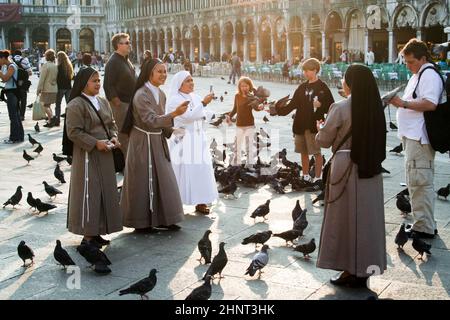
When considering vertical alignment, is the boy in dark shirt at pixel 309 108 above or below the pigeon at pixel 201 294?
above

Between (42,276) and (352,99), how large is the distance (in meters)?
2.79

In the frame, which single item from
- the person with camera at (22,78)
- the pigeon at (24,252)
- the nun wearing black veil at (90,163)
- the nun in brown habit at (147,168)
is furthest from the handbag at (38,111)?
the pigeon at (24,252)

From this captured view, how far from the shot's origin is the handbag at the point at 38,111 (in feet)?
48.7

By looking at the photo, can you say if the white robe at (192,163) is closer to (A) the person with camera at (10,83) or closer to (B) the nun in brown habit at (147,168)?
(B) the nun in brown habit at (147,168)

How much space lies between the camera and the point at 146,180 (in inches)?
240

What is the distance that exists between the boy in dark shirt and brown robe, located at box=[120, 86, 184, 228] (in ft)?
6.95

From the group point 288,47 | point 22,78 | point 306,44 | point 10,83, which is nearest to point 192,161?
point 10,83

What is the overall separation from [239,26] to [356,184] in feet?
141

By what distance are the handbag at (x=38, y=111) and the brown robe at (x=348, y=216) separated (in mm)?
11348

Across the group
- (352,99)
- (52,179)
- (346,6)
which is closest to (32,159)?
(52,179)

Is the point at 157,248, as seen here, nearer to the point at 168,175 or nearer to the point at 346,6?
the point at 168,175

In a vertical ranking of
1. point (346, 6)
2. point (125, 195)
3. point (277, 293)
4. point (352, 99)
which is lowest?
point (277, 293)

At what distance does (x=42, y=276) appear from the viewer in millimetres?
5094

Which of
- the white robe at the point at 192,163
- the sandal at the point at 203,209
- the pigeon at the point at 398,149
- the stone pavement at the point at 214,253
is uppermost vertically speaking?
the white robe at the point at 192,163
